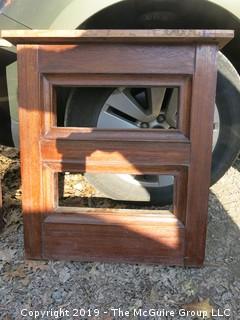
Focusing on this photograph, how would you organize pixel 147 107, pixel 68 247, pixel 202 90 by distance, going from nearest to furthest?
pixel 202 90 < pixel 68 247 < pixel 147 107

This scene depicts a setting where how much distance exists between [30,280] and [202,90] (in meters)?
1.22

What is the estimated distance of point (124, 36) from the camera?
1656 millimetres

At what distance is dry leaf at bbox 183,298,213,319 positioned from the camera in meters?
1.69

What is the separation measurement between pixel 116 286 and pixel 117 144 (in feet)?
2.23

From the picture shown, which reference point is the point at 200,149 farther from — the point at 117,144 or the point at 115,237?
the point at 115,237

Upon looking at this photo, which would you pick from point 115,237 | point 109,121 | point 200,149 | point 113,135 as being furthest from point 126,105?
point 115,237

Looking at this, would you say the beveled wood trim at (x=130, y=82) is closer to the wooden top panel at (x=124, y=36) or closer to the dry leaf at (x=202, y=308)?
the wooden top panel at (x=124, y=36)

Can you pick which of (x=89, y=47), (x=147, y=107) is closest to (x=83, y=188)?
(x=147, y=107)

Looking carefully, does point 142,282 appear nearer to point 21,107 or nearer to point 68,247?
point 68,247

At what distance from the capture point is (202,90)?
177 cm

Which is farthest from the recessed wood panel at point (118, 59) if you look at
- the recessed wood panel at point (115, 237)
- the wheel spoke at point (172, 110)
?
the recessed wood panel at point (115, 237)

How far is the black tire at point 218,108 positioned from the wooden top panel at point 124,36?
19.6 inches

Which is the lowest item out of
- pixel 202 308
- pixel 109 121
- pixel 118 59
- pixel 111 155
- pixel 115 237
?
pixel 202 308

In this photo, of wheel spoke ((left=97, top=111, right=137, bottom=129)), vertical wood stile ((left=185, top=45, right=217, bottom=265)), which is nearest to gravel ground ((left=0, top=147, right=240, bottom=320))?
vertical wood stile ((left=185, top=45, right=217, bottom=265))
